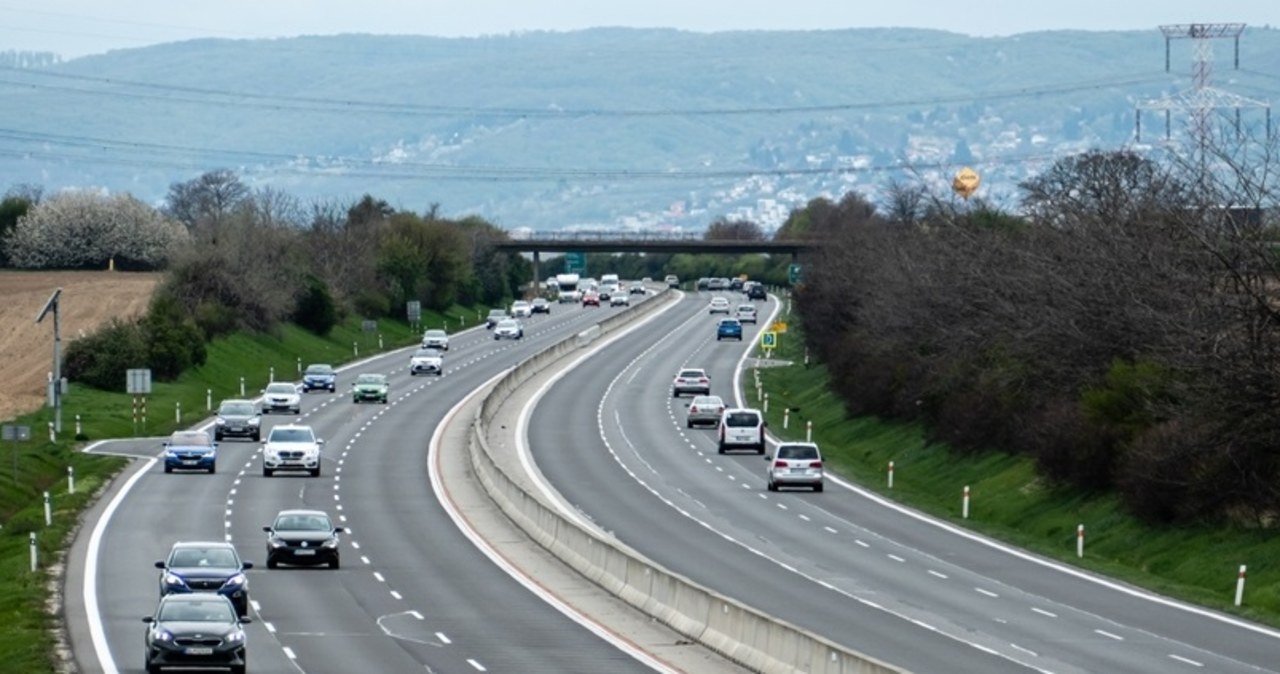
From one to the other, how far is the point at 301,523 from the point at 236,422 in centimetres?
3264

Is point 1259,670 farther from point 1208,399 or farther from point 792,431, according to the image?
point 792,431

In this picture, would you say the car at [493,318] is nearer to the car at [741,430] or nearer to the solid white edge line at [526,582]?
the car at [741,430]

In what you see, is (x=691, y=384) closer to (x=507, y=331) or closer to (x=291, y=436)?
(x=291, y=436)

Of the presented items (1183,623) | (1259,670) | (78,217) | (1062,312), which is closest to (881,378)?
(1062,312)

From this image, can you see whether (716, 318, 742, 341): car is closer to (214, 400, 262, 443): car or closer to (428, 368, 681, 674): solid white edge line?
(428, 368, 681, 674): solid white edge line

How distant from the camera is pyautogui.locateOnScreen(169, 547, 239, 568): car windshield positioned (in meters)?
38.4

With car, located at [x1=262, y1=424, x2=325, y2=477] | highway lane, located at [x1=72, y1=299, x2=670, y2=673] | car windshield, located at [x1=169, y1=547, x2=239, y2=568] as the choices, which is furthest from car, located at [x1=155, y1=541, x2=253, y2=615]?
car, located at [x1=262, y1=424, x2=325, y2=477]

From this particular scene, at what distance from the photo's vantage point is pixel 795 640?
29.7m

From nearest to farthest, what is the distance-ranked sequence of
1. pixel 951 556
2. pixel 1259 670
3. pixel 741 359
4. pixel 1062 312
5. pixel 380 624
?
pixel 1259 670 → pixel 380 624 → pixel 951 556 → pixel 1062 312 → pixel 741 359

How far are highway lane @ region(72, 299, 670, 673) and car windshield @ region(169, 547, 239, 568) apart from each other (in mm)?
1023

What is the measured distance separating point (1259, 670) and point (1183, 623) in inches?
237

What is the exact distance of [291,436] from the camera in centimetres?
6794

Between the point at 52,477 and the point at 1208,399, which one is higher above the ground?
the point at 1208,399

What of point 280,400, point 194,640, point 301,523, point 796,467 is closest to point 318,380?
point 280,400
